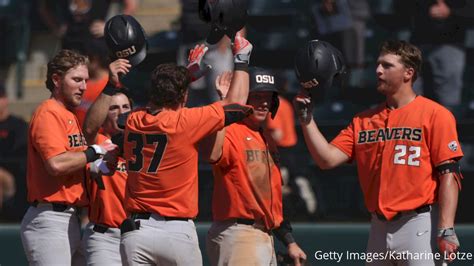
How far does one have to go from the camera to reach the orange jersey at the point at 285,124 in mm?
9805

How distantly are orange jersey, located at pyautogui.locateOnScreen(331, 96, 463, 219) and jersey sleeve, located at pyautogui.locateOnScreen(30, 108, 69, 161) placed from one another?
1656 mm

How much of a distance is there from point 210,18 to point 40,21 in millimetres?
5251

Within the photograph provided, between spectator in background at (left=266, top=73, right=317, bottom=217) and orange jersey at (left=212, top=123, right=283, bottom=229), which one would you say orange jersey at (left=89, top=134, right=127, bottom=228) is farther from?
spectator in background at (left=266, top=73, right=317, bottom=217)

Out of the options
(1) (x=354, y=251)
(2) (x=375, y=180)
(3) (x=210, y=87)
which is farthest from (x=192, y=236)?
(3) (x=210, y=87)

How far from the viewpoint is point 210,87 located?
32.9ft

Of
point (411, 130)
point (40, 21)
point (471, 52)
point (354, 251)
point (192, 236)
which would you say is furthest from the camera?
point (40, 21)

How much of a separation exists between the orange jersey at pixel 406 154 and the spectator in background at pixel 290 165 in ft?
12.1

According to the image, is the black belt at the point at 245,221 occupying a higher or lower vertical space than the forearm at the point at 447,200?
lower

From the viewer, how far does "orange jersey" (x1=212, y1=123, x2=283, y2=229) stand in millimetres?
6066

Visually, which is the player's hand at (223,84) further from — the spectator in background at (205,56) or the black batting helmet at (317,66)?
the spectator in background at (205,56)

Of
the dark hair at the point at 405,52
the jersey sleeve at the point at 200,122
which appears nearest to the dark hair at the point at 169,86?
the jersey sleeve at the point at 200,122

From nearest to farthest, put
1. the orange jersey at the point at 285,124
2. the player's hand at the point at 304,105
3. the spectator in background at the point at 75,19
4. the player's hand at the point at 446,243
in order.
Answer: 1. the player's hand at the point at 446,243
2. the player's hand at the point at 304,105
3. the orange jersey at the point at 285,124
4. the spectator in background at the point at 75,19

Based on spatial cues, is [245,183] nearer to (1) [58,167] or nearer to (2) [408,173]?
(2) [408,173]

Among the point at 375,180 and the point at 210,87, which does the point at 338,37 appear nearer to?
the point at 210,87
